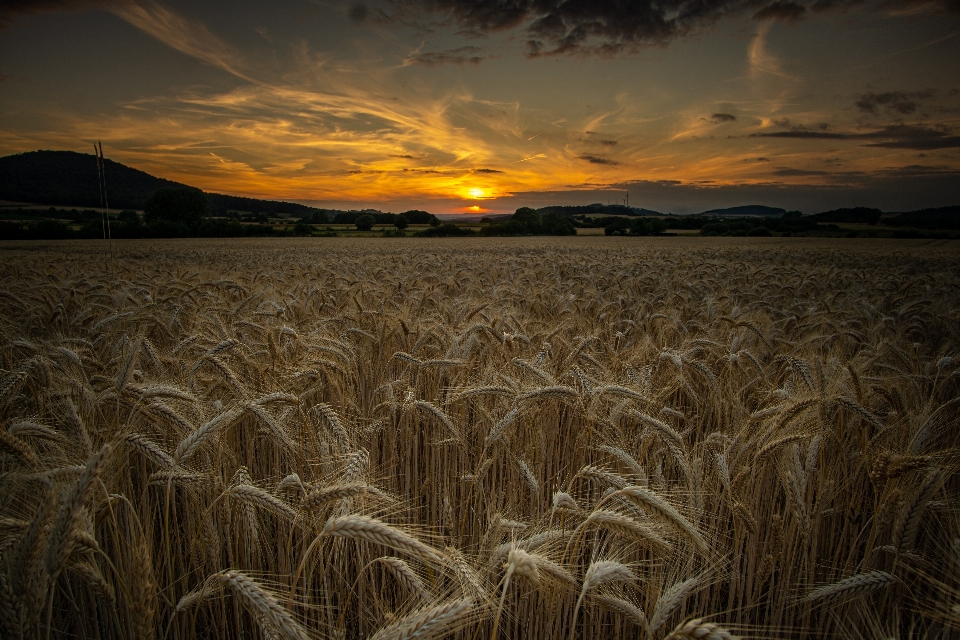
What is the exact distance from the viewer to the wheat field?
4.78 feet

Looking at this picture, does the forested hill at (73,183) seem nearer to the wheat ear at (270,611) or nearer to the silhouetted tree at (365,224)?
the silhouetted tree at (365,224)

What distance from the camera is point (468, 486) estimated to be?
311 cm

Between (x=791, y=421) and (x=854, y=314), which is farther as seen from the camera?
(x=854, y=314)

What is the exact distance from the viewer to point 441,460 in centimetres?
339

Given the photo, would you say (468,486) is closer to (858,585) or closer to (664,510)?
(664,510)

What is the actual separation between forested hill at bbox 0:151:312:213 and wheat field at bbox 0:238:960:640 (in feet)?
308

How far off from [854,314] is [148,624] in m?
7.79

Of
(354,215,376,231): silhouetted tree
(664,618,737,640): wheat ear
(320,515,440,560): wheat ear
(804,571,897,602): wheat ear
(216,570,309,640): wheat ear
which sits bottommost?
(804,571,897,602): wheat ear

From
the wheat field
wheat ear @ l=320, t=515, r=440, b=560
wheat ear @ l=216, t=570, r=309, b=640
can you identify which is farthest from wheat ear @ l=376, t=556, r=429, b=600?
wheat ear @ l=216, t=570, r=309, b=640

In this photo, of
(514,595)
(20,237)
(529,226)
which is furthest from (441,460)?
(529,226)

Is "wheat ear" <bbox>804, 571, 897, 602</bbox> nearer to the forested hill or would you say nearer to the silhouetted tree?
the silhouetted tree

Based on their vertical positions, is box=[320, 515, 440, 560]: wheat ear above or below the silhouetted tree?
below

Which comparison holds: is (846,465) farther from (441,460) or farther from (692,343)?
(441,460)

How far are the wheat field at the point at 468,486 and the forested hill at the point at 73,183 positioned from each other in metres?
93.9
